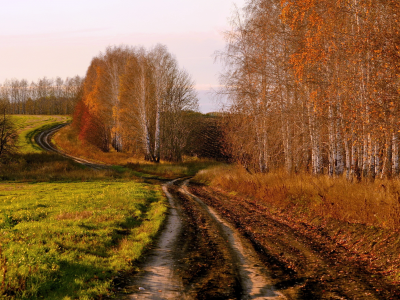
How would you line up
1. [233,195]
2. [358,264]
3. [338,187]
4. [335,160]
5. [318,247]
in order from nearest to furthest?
[358,264]
[318,247]
[338,187]
[335,160]
[233,195]

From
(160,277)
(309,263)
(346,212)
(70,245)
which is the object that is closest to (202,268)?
(160,277)

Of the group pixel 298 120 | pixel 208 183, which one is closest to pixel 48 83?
pixel 208 183

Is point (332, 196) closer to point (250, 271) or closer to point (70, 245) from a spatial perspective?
point (250, 271)

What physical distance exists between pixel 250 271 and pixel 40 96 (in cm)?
17527

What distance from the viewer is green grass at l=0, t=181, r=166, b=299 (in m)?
6.42

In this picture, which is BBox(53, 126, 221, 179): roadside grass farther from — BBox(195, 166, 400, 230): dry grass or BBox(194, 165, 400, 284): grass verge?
BBox(194, 165, 400, 284): grass verge

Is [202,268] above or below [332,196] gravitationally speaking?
below

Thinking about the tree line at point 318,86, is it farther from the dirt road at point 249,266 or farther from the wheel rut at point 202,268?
the wheel rut at point 202,268

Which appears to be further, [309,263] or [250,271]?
[309,263]

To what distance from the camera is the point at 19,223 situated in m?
11.6

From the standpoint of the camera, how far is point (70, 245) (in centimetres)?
912

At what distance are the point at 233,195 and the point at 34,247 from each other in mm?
14126

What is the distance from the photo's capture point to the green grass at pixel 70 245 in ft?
21.1

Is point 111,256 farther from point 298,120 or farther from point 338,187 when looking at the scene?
point 298,120
